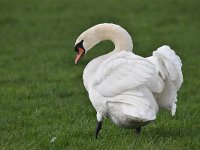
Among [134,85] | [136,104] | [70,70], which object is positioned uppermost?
[134,85]

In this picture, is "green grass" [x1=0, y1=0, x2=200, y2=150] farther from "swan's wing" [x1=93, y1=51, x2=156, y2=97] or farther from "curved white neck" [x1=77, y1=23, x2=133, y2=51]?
"curved white neck" [x1=77, y1=23, x2=133, y2=51]

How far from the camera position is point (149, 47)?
16297mm

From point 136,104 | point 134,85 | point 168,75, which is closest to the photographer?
point 136,104

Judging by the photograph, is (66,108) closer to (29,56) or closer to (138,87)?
(138,87)

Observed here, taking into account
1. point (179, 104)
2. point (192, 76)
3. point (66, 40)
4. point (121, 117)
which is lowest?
point (66, 40)

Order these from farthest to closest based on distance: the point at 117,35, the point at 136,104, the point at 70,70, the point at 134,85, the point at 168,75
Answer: the point at 70,70 < the point at 117,35 < the point at 168,75 < the point at 134,85 < the point at 136,104

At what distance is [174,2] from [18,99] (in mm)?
14383

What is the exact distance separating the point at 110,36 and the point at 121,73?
924 millimetres

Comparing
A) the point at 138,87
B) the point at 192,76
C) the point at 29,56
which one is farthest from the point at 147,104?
the point at 29,56

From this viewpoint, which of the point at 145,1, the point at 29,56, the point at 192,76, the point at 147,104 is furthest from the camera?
the point at 145,1

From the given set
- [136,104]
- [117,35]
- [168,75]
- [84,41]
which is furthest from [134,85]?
[84,41]

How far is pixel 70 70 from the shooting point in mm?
13391

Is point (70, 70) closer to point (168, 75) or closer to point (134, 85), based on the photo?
point (168, 75)

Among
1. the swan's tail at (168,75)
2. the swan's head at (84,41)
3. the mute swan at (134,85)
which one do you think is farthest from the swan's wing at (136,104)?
the swan's head at (84,41)
